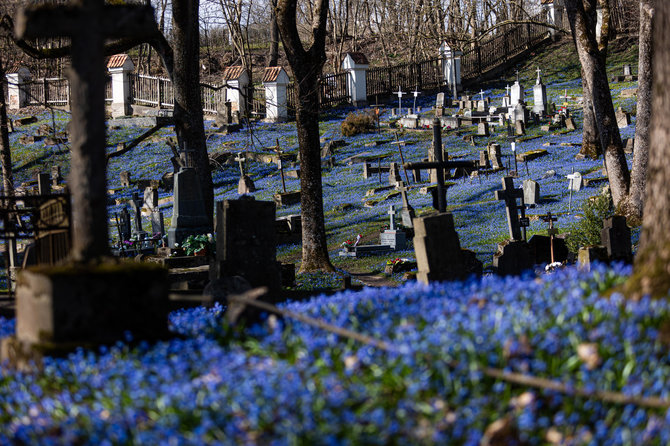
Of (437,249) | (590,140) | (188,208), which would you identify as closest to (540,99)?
(590,140)

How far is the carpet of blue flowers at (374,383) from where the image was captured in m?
4.06

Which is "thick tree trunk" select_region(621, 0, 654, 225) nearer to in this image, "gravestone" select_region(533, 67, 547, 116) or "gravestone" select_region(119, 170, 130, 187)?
"gravestone" select_region(533, 67, 547, 116)

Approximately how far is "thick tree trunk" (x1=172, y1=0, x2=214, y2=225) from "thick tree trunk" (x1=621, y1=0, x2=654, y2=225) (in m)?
8.92

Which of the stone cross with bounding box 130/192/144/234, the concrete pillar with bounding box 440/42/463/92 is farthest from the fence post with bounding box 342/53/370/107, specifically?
the stone cross with bounding box 130/192/144/234

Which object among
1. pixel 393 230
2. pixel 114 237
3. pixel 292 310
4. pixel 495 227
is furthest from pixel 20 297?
pixel 114 237

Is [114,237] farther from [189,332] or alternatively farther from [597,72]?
[189,332]

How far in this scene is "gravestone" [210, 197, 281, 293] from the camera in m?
10.1

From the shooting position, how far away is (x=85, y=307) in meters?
5.52

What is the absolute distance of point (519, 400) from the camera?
4215 mm

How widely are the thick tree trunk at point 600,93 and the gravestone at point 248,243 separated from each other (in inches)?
400

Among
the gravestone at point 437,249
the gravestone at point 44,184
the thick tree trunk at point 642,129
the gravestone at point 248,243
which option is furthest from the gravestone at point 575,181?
the gravestone at point 437,249

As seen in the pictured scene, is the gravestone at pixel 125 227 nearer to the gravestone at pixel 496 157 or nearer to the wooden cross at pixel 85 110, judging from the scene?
the gravestone at pixel 496 157

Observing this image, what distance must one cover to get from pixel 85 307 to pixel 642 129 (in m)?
14.9

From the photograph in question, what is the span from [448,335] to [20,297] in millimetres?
3093
